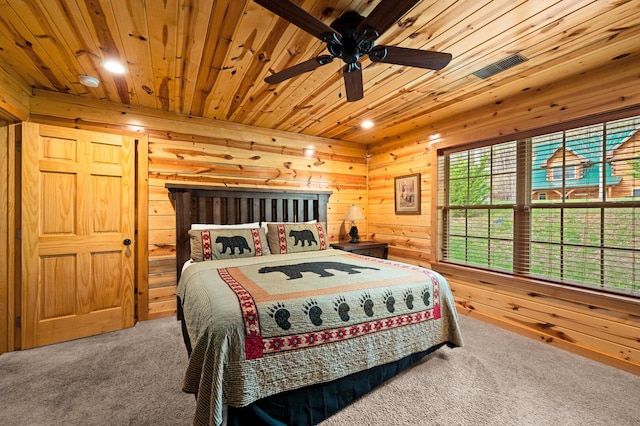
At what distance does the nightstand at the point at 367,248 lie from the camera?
12.7 feet

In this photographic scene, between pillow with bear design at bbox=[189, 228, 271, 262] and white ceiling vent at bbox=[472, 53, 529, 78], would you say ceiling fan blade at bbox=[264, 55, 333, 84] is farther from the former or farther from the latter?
pillow with bear design at bbox=[189, 228, 271, 262]

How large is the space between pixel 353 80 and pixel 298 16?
0.71 meters

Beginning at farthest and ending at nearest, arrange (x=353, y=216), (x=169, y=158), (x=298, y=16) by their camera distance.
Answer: (x=353, y=216)
(x=169, y=158)
(x=298, y=16)

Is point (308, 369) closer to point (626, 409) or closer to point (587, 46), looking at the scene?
point (626, 409)

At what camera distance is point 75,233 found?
8.70ft

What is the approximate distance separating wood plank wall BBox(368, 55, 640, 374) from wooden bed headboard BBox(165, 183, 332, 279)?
4.56 feet

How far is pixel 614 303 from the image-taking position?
214 centimetres

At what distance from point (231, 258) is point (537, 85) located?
11.1ft

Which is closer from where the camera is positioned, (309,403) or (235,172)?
(309,403)

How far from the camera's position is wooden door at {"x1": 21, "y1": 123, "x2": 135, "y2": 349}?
248 cm

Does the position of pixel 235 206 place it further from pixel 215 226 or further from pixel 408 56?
pixel 408 56

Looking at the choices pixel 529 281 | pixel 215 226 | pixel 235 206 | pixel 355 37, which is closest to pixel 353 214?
pixel 235 206

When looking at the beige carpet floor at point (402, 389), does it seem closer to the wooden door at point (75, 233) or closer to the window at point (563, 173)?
the wooden door at point (75, 233)

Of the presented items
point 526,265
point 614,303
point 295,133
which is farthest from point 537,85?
point 295,133
